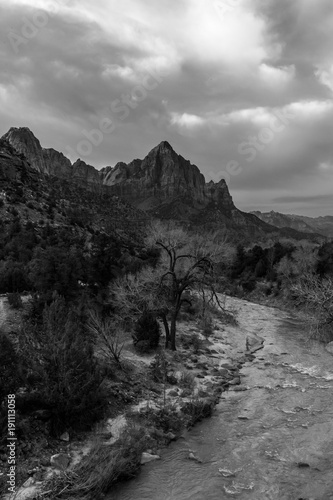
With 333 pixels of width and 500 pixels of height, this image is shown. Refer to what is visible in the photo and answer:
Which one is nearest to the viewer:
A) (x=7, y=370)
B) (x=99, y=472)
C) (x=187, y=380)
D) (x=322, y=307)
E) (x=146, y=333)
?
(x=99, y=472)

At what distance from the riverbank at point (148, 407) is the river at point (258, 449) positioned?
52 cm

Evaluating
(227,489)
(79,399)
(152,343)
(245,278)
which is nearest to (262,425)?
(227,489)

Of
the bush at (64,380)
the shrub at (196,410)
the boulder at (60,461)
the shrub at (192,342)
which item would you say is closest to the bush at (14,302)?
the bush at (64,380)

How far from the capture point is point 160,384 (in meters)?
14.1

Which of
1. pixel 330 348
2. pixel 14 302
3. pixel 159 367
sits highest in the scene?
pixel 14 302

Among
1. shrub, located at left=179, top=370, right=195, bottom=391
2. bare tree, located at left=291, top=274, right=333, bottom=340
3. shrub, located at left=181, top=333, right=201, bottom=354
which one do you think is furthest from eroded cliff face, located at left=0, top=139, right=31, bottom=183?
bare tree, located at left=291, top=274, right=333, bottom=340

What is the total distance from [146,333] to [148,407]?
592cm

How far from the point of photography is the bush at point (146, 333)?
17156 millimetres

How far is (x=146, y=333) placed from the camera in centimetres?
1753

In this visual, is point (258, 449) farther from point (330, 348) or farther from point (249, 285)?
point (249, 285)

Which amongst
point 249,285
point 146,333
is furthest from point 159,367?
point 249,285

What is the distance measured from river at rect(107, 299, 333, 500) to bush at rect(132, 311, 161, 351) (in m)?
5.01

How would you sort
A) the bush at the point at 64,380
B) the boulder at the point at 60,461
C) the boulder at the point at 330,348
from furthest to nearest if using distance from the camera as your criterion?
1. the boulder at the point at 330,348
2. the bush at the point at 64,380
3. the boulder at the point at 60,461

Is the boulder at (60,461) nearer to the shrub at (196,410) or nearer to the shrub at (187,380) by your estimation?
the shrub at (196,410)
